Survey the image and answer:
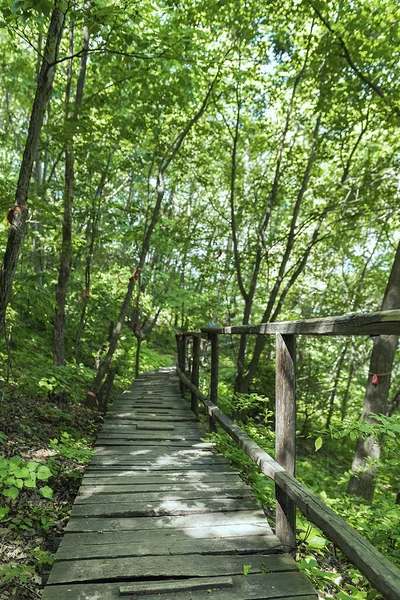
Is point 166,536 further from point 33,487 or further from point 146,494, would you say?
point 33,487

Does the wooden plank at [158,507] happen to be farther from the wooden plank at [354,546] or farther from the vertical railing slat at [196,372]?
the vertical railing slat at [196,372]

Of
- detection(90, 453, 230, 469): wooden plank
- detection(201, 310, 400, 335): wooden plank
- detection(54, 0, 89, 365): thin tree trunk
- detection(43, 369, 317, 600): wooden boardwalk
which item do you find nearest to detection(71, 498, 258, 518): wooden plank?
detection(43, 369, 317, 600): wooden boardwalk

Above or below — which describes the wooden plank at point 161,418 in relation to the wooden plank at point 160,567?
below

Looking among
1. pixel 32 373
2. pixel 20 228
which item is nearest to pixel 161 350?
pixel 32 373

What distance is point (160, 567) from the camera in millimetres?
2207

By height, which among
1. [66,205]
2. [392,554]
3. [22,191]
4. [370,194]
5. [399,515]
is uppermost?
[370,194]

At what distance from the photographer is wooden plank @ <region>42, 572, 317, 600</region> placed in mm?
1949

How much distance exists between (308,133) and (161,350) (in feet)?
52.3

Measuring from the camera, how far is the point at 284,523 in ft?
8.27

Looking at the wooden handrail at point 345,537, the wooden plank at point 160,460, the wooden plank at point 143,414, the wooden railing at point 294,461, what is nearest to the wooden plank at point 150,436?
the wooden plank at point 160,460

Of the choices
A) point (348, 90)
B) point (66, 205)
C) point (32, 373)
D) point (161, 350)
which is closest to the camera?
point (32, 373)

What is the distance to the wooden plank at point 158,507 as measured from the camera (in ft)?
9.34

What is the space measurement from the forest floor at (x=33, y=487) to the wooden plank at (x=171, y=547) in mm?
242

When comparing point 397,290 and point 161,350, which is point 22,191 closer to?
point 397,290
